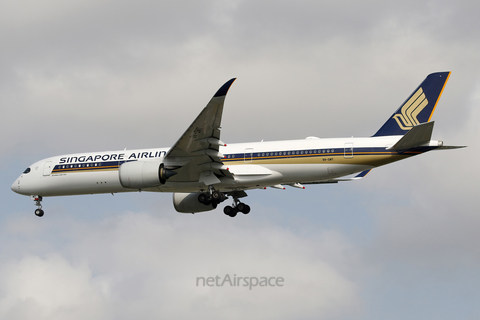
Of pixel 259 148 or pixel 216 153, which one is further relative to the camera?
pixel 259 148

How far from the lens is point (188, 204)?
36344mm

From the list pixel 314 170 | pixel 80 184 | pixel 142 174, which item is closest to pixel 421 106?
pixel 314 170

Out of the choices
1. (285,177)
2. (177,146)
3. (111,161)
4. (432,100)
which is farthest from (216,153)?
(432,100)

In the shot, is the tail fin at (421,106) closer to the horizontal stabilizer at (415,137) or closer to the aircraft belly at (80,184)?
the horizontal stabilizer at (415,137)

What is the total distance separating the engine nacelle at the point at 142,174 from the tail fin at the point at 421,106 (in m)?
11.5

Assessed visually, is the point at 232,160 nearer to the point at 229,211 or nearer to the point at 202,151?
the point at 202,151

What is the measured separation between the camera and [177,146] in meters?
29.0

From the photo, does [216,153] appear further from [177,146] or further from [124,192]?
[124,192]

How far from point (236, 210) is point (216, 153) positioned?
24.5 feet

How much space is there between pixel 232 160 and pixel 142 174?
4.93 meters

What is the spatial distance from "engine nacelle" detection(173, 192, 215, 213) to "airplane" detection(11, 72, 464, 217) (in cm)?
314

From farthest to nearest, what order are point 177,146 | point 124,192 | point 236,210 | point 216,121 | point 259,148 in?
point 236,210 < point 124,192 < point 259,148 < point 177,146 < point 216,121

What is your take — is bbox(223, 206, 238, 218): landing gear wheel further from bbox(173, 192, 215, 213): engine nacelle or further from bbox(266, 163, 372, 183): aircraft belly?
bbox(266, 163, 372, 183): aircraft belly

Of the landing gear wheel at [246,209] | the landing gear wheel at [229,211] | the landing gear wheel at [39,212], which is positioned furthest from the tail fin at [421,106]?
the landing gear wheel at [39,212]
